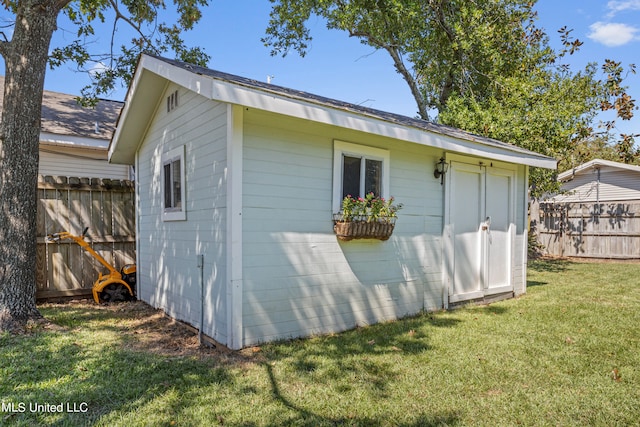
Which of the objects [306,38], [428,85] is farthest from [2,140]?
[428,85]

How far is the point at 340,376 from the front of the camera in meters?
3.17

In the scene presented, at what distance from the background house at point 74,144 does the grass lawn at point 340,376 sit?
192 inches

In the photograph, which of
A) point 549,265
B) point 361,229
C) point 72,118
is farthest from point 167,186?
point 549,265

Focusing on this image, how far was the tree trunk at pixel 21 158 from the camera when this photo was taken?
14.0ft

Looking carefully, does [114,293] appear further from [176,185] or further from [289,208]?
[289,208]

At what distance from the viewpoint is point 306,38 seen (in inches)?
560

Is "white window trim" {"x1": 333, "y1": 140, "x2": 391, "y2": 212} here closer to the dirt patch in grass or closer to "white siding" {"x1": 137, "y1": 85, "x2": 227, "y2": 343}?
"white siding" {"x1": 137, "y1": 85, "x2": 227, "y2": 343}

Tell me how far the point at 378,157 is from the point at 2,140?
4.35 m

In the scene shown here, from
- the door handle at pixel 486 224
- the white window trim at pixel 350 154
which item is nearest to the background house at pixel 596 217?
the door handle at pixel 486 224

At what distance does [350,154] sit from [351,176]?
0.87ft

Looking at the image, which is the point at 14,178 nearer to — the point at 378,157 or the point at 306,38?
the point at 378,157

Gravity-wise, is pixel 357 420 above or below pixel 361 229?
below

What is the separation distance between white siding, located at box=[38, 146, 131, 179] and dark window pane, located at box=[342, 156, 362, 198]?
697cm

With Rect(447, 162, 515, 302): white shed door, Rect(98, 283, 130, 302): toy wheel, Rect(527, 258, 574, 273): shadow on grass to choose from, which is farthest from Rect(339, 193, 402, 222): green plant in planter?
Rect(527, 258, 574, 273): shadow on grass
